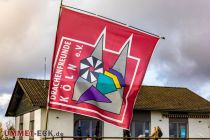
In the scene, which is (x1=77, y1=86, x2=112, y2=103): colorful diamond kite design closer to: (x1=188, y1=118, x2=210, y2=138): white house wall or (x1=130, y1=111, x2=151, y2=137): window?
(x1=130, y1=111, x2=151, y2=137): window

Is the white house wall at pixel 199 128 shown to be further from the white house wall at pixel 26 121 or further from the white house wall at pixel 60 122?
the white house wall at pixel 26 121

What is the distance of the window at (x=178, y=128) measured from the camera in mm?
35375

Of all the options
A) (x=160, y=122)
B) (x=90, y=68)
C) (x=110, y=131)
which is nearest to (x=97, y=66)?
(x=90, y=68)

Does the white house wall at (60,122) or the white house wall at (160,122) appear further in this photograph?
the white house wall at (160,122)

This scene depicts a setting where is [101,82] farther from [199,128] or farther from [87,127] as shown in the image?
[199,128]

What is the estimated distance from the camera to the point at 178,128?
1407 inches

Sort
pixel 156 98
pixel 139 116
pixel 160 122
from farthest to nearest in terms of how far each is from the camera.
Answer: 1. pixel 156 98
2. pixel 160 122
3. pixel 139 116

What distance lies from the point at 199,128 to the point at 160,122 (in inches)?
154

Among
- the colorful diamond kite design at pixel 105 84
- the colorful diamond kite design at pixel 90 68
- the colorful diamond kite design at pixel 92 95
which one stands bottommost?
the colorful diamond kite design at pixel 92 95

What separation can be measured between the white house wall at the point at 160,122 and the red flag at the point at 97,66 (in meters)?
23.2

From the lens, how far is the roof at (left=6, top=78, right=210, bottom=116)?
32.9 metres

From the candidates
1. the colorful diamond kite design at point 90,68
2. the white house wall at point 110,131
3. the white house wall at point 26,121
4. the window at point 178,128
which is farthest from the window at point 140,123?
the colorful diamond kite design at point 90,68

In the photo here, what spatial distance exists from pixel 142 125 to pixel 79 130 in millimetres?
5976

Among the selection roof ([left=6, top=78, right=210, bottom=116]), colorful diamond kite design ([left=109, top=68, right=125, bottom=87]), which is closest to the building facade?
roof ([left=6, top=78, right=210, bottom=116])
